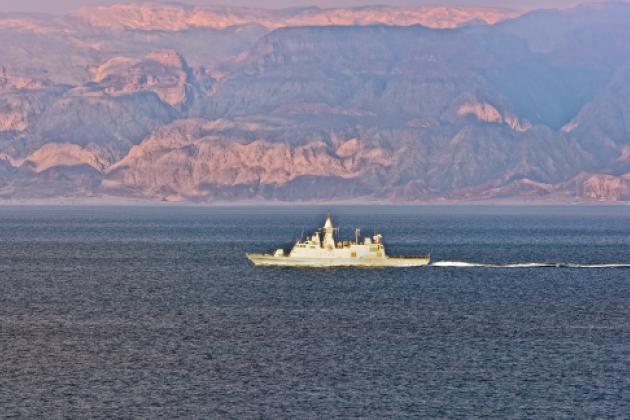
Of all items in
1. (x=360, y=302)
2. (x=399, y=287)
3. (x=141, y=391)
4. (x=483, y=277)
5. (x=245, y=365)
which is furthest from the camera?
(x=483, y=277)

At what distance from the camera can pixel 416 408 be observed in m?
94.1

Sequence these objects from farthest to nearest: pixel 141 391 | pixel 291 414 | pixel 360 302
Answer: pixel 360 302 → pixel 141 391 → pixel 291 414

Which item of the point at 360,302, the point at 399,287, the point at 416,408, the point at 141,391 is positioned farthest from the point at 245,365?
the point at 399,287

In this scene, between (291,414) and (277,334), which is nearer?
(291,414)

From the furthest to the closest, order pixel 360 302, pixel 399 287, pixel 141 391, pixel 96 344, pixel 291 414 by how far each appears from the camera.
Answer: pixel 399 287 → pixel 360 302 → pixel 96 344 → pixel 141 391 → pixel 291 414

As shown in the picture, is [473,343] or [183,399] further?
[473,343]

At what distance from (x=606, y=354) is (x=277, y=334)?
31710 millimetres

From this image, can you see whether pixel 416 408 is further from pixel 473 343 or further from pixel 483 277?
pixel 483 277

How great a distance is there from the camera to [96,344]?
121 metres

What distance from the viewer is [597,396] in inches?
3841

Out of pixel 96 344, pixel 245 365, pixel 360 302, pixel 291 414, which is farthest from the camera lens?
pixel 360 302

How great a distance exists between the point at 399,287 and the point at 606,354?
211 ft

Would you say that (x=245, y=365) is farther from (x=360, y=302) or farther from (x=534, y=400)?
(x=360, y=302)

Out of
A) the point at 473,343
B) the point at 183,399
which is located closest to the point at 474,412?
the point at 183,399
